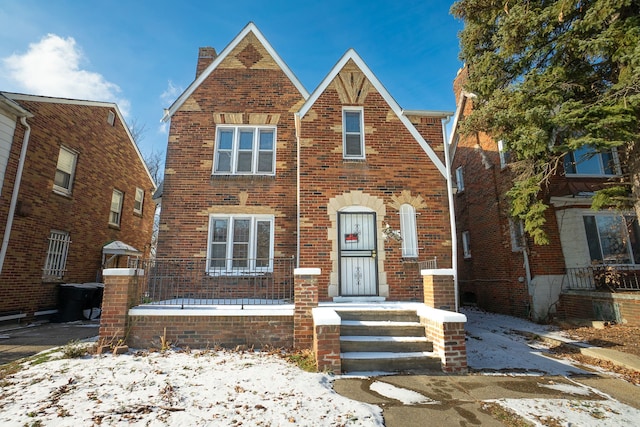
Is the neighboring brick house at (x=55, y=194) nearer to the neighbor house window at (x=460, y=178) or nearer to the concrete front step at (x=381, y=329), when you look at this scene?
the concrete front step at (x=381, y=329)

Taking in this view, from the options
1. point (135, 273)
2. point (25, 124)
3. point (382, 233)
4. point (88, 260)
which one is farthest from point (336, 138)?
point (88, 260)

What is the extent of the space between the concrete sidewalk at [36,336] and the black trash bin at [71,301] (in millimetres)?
415

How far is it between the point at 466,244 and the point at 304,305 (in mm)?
11597

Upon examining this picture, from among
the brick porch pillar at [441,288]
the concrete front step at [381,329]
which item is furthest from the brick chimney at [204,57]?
the brick porch pillar at [441,288]

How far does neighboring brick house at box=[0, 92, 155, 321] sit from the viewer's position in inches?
368

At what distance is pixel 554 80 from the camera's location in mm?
7703

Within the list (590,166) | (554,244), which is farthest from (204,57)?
(590,166)

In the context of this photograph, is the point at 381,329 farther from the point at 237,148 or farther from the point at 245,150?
the point at 237,148

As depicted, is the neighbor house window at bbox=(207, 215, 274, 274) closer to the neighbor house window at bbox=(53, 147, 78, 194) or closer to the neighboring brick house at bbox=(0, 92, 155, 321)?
the neighboring brick house at bbox=(0, 92, 155, 321)

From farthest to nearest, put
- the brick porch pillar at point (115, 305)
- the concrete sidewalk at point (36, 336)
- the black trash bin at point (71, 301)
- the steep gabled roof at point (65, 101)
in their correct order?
the black trash bin at point (71, 301) < the steep gabled roof at point (65, 101) < the concrete sidewalk at point (36, 336) < the brick porch pillar at point (115, 305)

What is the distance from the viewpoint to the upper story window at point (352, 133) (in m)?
9.30

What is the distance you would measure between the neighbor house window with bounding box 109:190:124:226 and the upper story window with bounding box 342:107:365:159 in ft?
37.2

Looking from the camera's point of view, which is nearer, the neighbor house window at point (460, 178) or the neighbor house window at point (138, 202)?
the neighbor house window at point (460, 178)

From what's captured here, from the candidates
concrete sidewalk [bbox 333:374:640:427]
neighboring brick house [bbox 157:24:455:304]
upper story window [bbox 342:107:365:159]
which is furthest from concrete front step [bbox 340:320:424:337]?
upper story window [bbox 342:107:365:159]
